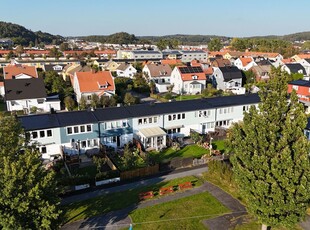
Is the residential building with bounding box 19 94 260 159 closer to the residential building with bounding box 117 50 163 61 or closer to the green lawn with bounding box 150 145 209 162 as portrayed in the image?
the green lawn with bounding box 150 145 209 162

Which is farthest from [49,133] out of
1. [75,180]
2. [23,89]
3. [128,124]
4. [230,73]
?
[230,73]

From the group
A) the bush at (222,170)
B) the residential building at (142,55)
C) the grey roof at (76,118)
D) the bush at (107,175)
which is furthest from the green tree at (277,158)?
the residential building at (142,55)

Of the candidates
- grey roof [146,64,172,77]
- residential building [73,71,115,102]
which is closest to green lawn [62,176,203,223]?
residential building [73,71,115,102]

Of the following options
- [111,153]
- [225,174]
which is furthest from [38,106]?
[225,174]

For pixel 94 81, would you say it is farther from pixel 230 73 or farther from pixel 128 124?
pixel 230 73

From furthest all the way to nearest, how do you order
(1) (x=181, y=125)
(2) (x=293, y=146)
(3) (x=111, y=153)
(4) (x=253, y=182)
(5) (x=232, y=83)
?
(5) (x=232, y=83) → (1) (x=181, y=125) → (3) (x=111, y=153) → (4) (x=253, y=182) → (2) (x=293, y=146)

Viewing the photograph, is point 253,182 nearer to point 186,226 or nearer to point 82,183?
point 186,226

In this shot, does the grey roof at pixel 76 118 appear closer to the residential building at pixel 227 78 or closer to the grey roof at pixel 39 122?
the grey roof at pixel 39 122
